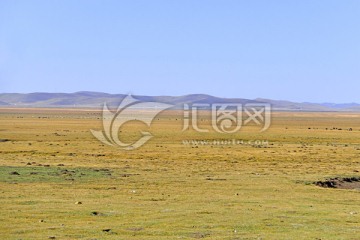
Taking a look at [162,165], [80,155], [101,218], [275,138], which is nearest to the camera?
[101,218]

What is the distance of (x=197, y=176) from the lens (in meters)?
29.4

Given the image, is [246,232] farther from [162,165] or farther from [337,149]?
[337,149]

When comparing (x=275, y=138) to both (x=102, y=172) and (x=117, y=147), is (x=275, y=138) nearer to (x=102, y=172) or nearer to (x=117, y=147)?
(x=117, y=147)

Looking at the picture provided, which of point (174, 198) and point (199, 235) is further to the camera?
point (174, 198)

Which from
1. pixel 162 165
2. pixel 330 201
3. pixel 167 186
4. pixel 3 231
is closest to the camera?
pixel 3 231

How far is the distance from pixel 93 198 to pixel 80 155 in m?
20.8

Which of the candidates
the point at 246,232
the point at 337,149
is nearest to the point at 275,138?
the point at 337,149

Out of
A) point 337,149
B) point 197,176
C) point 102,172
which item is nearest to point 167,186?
point 197,176

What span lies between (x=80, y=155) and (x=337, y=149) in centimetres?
2180

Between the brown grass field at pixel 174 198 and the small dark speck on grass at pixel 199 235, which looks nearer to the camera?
the small dark speck on grass at pixel 199 235

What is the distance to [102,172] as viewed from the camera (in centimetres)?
3050

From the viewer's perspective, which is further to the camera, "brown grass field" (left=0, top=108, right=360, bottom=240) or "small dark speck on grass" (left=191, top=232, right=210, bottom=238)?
"brown grass field" (left=0, top=108, right=360, bottom=240)

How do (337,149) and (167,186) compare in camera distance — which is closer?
(167,186)

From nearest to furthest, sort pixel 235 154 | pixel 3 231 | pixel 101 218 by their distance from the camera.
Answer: pixel 3 231 → pixel 101 218 → pixel 235 154
